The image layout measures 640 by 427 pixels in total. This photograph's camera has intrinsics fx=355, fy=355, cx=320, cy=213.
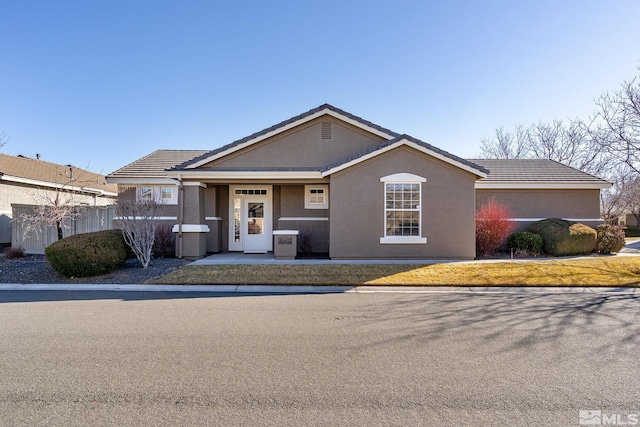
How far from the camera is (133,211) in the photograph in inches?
465

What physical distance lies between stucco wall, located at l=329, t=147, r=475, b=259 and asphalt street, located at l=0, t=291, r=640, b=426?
17.8 feet

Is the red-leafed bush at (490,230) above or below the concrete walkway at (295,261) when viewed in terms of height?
above

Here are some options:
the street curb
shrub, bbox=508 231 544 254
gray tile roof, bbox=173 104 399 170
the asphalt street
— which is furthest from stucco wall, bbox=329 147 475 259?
the asphalt street

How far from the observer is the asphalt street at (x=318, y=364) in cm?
343

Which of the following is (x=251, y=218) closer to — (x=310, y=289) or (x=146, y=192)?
(x=146, y=192)

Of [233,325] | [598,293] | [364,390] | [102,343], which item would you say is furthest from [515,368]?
[598,293]

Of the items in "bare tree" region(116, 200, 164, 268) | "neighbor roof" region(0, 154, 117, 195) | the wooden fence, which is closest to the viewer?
"bare tree" region(116, 200, 164, 268)

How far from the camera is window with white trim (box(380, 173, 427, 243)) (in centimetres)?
1298

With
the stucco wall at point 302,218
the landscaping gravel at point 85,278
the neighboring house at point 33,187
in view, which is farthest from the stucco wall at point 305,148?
the neighboring house at point 33,187

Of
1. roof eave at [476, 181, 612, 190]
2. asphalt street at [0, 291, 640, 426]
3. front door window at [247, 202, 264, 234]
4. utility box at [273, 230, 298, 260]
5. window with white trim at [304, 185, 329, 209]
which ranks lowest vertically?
asphalt street at [0, 291, 640, 426]

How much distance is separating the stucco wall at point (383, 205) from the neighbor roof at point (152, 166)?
7805 millimetres

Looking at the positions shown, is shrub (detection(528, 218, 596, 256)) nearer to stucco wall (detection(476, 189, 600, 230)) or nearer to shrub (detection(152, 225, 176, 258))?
stucco wall (detection(476, 189, 600, 230))

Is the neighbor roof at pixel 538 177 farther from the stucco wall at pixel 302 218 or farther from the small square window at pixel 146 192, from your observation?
the small square window at pixel 146 192

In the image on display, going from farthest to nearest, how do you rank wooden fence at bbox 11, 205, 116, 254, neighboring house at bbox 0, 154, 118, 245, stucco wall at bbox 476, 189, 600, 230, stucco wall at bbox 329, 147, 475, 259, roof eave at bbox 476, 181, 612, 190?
1. neighboring house at bbox 0, 154, 118, 245
2. stucco wall at bbox 476, 189, 600, 230
3. roof eave at bbox 476, 181, 612, 190
4. wooden fence at bbox 11, 205, 116, 254
5. stucco wall at bbox 329, 147, 475, 259
